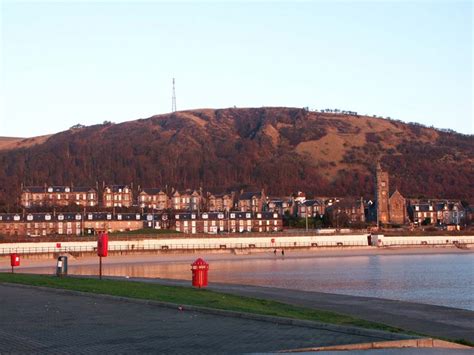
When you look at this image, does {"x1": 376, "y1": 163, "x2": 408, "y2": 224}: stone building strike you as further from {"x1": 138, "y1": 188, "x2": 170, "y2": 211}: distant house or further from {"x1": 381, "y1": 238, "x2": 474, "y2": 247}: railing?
{"x1": 138, "y1": 188, "x2": 170, "y2": 211}: distant house

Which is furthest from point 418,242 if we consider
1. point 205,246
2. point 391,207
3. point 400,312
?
point 400,312

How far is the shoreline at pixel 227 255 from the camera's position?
71375mm

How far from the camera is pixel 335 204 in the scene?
14150 centimetres

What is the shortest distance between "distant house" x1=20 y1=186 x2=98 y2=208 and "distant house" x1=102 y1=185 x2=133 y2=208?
2081mm

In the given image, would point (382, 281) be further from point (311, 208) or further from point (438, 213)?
point (438, 213)

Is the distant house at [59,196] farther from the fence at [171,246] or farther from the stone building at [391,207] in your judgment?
the fence at [171,246]

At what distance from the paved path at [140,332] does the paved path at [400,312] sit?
4165 millimetres

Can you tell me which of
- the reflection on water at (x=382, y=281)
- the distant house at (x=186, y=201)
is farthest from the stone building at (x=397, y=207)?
the reflection on water at (x=382, y=281)

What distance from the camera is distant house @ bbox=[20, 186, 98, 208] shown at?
14238 cm

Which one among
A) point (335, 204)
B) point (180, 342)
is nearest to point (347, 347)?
point (180, 342)

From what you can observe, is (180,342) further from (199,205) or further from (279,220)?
(199,205)

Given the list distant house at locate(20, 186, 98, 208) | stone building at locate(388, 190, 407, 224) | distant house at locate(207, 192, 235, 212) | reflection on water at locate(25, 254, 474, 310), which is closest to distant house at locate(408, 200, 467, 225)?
stone building at locate(388, 190, 407, 224)

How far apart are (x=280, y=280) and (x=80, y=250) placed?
40.6 m

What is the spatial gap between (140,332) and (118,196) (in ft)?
446
